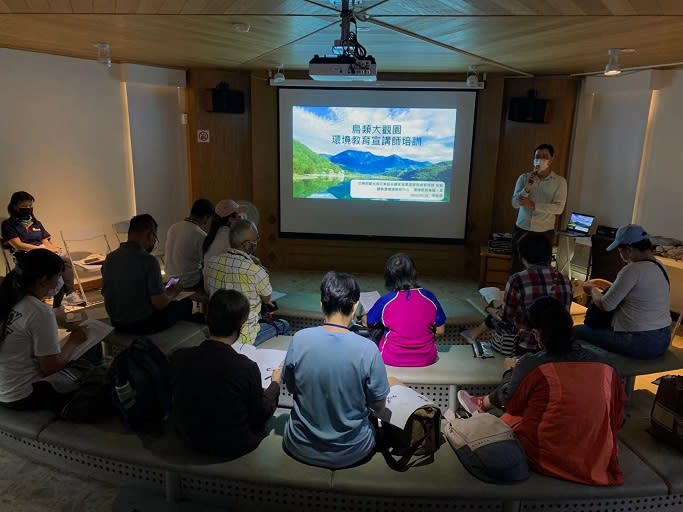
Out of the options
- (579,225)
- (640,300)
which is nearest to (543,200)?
(579,225)

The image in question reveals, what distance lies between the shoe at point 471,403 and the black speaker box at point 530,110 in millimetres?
4164

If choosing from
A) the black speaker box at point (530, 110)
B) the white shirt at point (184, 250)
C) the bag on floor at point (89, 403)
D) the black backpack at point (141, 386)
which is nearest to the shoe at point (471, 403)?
the black backpack at point (141, 386)

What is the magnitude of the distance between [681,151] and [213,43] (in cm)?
458

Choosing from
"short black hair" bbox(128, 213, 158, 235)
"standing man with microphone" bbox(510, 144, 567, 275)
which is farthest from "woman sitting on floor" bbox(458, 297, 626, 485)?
"standing man with microphone" bbox(510, 144, 567, 275)

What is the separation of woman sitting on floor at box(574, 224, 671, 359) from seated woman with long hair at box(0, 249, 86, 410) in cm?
314

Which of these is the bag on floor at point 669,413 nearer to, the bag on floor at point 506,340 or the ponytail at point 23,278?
the bag on floor at point 506,340

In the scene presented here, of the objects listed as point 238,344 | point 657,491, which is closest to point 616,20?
point 657,491

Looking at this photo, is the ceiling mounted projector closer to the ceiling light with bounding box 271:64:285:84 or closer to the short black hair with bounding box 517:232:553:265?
the short black hair with bounding box 517:232:553:265

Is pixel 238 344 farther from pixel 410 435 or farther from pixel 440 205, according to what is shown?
pixel 440 205

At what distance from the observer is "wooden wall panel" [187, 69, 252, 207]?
20.7ft

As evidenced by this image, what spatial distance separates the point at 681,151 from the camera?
17.0 ft

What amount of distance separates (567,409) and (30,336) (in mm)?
2449

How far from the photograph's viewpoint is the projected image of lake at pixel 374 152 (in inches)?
244

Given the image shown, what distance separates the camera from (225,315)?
2.17m
